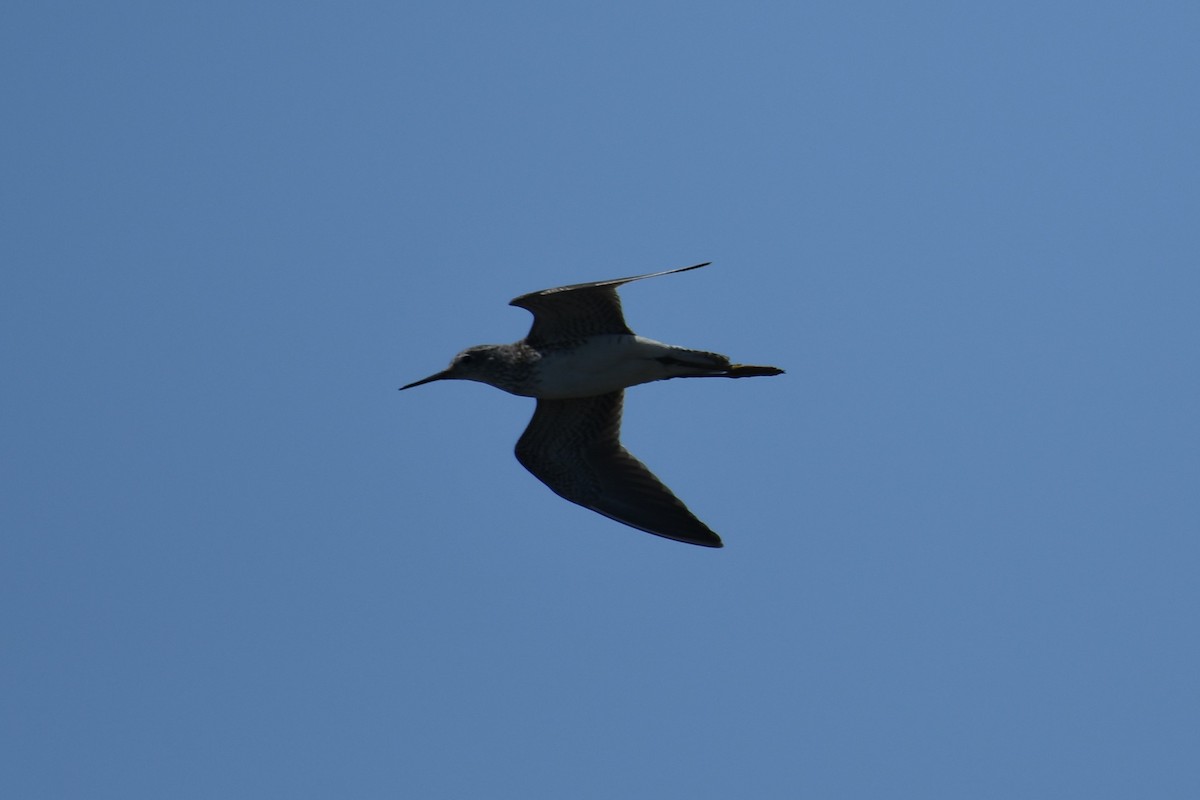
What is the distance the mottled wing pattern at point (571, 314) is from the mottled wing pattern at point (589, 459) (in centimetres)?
110

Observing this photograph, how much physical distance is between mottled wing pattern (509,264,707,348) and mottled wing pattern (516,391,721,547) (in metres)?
1.10

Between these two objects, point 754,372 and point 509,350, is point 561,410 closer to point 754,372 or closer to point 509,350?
point 509,350

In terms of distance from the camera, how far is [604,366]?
15.5 m

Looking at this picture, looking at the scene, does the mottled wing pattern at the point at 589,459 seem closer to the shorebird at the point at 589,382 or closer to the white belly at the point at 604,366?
the shorebird at the point at 589,382

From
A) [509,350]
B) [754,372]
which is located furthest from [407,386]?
[754,372]

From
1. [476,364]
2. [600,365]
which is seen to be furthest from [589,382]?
[476,364]

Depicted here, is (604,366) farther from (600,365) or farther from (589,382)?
(589,382)

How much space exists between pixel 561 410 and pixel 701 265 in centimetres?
383

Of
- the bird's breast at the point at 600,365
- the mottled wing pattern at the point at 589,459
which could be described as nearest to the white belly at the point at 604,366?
the bird's breast at the point at 600,365

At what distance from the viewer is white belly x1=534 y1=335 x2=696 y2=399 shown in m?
15.5

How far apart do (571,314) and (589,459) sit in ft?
6.71

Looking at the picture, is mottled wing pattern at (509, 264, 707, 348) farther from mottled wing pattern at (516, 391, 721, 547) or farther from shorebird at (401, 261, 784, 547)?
mottled wing pattern at (516, 391, 721, 547)

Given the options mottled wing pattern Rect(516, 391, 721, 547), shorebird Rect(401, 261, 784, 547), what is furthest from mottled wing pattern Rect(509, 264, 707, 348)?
mottled wing pattern Rect(516, 391, 721, 547)

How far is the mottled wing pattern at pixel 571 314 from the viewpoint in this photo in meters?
15.0
